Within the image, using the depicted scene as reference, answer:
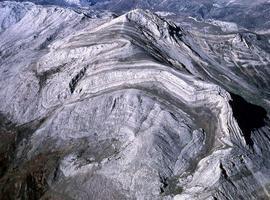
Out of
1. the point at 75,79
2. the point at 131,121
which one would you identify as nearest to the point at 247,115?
the point at 131,121

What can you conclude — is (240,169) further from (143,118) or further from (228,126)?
(143,118)

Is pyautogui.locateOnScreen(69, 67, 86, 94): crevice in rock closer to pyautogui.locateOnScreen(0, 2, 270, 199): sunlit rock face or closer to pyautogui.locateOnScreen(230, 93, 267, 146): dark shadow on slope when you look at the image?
pyautogui.locateOnScreen(0, 2, 270, 199): sunlit rock face

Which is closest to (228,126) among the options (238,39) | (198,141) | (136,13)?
(198,141)

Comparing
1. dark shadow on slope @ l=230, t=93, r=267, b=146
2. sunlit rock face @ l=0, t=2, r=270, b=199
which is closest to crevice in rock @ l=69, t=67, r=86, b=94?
sunlit rock face @ l=0, t=2, r=270, b=199

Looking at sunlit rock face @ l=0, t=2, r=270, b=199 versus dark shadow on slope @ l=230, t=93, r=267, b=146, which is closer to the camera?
sunlit rock face @ l=0, t=2, r=270, b=199

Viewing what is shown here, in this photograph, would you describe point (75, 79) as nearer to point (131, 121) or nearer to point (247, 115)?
point (131, 121)

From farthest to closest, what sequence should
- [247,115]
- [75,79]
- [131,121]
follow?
1. [75,79]
2. [247,115]
3. [131,121]

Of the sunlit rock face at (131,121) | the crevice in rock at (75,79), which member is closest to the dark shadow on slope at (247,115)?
the sunlit rock face at (131,121)
